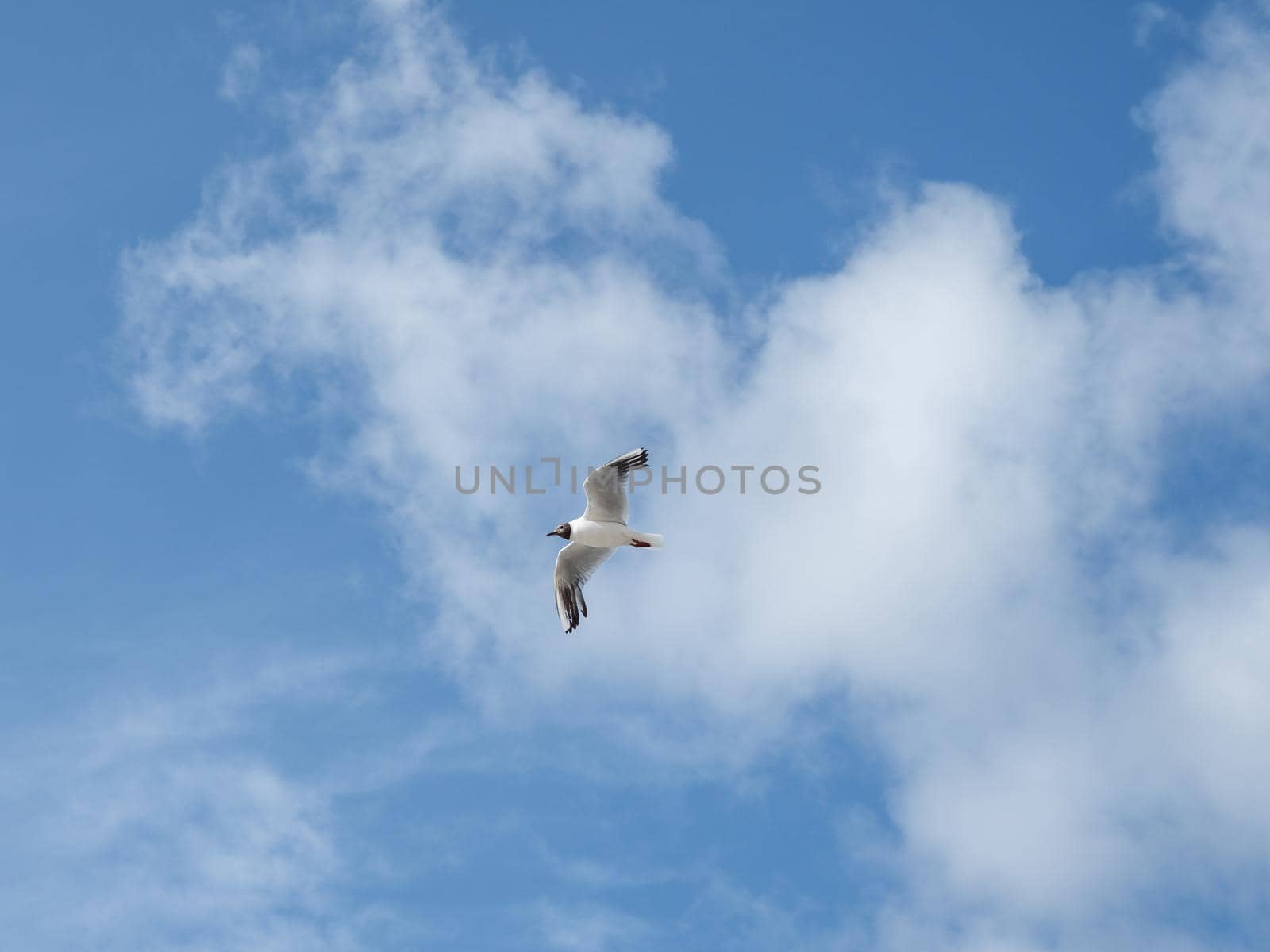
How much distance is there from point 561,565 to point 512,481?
298 centimetres

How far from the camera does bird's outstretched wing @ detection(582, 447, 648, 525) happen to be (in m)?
22.7

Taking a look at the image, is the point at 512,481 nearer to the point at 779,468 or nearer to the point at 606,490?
the point at 606,490

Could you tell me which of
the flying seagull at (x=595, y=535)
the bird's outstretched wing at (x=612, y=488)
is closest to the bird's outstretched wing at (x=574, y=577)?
the flying seagull at (x=595, y=535)

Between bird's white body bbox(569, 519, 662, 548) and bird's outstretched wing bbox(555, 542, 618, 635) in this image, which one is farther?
bird's outstretched wing bbox(555, 542, 618, 635)

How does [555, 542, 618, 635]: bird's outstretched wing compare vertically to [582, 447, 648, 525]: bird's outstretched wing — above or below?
below

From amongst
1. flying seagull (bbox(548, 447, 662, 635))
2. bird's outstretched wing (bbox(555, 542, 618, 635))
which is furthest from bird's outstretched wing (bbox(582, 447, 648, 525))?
bird's outstretched wing (bbox(555, 542, 618, 635))

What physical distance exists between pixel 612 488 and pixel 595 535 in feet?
4.70

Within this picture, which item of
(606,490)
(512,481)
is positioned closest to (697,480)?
(606,490)

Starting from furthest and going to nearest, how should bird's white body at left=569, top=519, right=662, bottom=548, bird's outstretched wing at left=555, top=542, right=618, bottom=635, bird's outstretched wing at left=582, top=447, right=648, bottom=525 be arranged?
bird's outstretched wing at left=555, top=542, right=618, bottom=635 → bird's white body at left=569, top=519, right=662, bottom=548 → bird's outstretched wing at left=582, top=447, right=648, bottom=525

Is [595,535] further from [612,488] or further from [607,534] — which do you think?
[612,488]

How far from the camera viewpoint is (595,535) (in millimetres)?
23906

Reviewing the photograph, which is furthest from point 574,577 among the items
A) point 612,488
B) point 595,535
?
point 612,488

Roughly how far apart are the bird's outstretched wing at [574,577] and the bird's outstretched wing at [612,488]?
137 cm

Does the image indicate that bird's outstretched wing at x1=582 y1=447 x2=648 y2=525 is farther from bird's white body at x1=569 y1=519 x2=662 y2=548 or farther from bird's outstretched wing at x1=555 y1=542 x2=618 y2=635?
bird's outstretched wing at x1=555 y1=542 x2=618 y2=635
